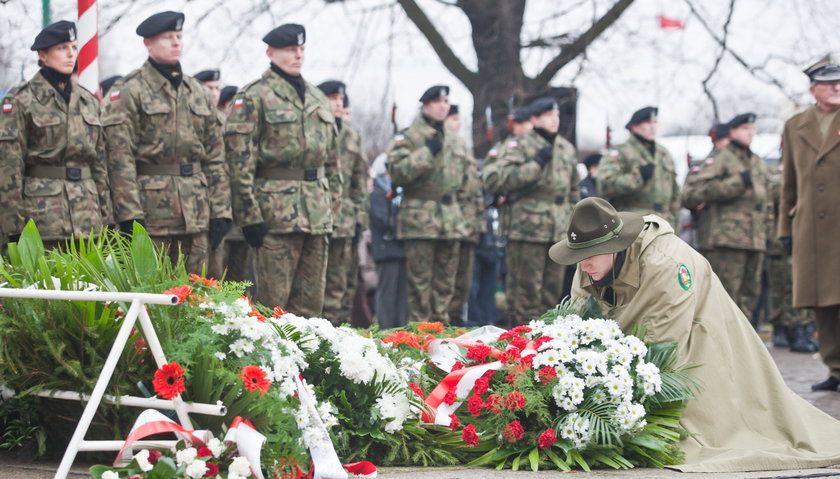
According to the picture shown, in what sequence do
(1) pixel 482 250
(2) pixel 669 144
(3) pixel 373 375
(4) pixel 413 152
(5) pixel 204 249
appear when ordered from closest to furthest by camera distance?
1. (3) pixel 373 375
2. (5) pixel 204 249
3. (4) pixel 413 152
4. (1) pixel 482 250
5. (2) pixel 669 144

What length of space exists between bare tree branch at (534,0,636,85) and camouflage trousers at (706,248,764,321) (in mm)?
4581

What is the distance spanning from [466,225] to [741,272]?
10.5 ft

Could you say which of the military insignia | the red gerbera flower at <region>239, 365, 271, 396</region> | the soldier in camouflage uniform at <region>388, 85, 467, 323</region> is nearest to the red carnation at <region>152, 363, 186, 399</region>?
the red gerbera flower at <region>239, 365, 271, 396</region>

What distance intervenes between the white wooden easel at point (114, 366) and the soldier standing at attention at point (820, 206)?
17.3 feet

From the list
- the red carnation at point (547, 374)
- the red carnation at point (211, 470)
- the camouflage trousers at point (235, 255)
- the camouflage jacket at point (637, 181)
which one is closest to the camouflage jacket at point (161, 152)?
the camouflage trousers at point (235, 255)

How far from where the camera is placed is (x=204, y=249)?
7387mm

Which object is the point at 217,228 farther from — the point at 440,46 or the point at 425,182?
the point at 440,46

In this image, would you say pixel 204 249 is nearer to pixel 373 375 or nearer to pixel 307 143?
pixel 307 143

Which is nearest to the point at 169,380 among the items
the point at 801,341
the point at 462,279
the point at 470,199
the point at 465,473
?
A: the point at 465,473

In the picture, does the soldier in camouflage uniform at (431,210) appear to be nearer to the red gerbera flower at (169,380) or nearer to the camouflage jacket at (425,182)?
the camouflage jacket at (425,182)

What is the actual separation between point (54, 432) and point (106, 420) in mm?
359

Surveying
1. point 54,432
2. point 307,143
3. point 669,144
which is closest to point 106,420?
point 54,432

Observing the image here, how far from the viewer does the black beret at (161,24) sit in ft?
22.9

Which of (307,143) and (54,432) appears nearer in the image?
(54,432)
